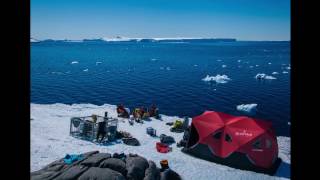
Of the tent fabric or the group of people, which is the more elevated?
the group of people

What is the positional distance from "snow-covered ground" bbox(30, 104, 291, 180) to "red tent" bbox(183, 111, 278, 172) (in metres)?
0.55

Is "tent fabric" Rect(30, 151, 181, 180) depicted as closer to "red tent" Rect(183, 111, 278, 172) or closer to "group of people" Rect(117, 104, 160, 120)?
"red tent" Rect(183, 111, 278, 172)

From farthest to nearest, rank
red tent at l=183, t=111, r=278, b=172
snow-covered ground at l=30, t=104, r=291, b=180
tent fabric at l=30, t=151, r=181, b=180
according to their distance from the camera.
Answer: red tent at l=183, t=111, r=278, b=172, snow-covered ground at l=30, t=104, r=291, b=180, tent fabric at l=30, t=151, r=181, b=180

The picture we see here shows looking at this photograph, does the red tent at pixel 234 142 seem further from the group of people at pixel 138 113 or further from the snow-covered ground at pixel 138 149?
the group of people at pixel 138 113

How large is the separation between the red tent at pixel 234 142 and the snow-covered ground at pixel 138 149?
552 mm

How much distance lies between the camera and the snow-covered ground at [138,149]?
53.8 feet

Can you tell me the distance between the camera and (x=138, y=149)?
19.2 m

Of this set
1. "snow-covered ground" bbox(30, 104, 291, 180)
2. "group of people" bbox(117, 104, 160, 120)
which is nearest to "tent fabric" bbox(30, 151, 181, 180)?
"snow-covered ground" bbox(30, 104, 291, 180)

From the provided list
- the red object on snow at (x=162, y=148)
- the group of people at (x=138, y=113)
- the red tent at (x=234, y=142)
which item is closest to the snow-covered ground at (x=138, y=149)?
the red object on snow at (x=162, y=148)

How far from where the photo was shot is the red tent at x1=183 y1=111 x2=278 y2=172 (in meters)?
17.2

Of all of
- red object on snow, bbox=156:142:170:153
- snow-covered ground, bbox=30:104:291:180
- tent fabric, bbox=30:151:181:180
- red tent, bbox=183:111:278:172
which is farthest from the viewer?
red object on snow, bbox=156:142:170:153

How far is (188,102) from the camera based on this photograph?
44531 millimetres
